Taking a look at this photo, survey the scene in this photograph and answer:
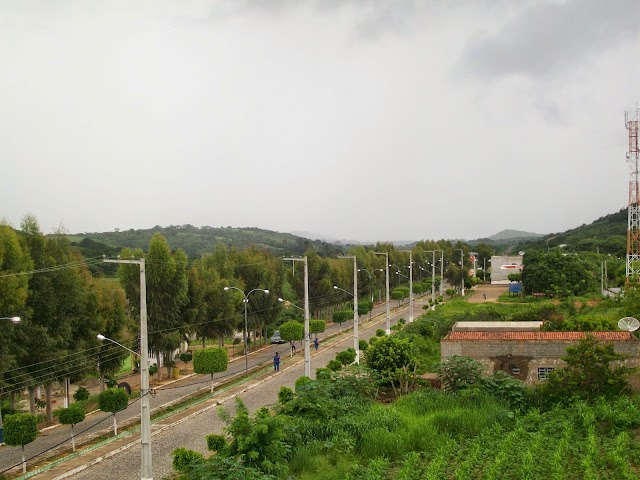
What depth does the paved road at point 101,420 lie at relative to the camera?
22.6 metres

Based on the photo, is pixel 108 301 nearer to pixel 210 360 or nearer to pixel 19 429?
pixel 210 360

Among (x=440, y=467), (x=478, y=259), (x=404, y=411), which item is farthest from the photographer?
(x=478, y=259)

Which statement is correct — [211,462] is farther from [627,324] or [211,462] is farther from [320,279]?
[320,279]

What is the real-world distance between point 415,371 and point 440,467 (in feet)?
31.8

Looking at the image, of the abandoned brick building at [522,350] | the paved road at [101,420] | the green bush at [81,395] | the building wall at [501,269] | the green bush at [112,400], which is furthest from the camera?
the building wall at [501,269]

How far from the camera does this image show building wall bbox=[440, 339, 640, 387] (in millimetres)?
24891

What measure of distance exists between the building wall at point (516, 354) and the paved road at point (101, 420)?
1277cm

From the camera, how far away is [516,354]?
2530cm

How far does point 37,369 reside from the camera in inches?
1000

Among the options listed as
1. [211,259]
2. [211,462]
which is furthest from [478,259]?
[211,462]

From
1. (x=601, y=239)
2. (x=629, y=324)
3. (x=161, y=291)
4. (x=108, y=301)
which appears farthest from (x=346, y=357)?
(x=601, y=239)

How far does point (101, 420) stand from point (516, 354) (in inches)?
635

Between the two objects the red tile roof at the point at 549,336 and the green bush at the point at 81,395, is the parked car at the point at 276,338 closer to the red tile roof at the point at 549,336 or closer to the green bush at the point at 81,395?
the green bush at the point at 81,395

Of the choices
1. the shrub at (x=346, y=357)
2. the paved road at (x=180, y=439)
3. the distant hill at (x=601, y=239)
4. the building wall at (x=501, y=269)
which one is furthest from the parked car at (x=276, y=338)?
the distant hill at (x=601, y=239)
